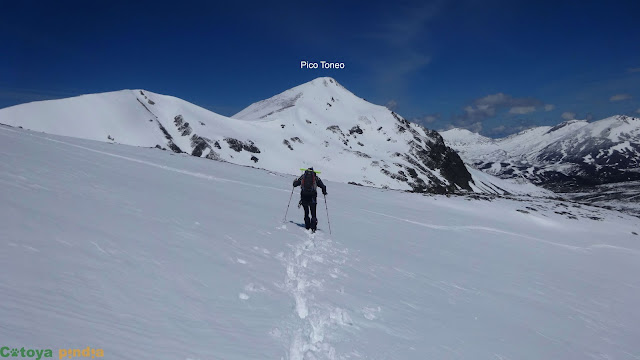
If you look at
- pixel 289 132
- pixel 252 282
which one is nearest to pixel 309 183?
pixel 252 282

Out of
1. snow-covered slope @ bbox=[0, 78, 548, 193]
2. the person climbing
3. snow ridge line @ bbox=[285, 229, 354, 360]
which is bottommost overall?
snow ridge line @ bbox=[285, 229, 354, 360]

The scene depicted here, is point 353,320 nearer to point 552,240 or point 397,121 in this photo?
point 552,240

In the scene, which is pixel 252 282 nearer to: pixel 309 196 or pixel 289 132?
pixel 309 196

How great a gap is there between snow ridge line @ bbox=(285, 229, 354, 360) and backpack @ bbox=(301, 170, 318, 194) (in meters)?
3.39

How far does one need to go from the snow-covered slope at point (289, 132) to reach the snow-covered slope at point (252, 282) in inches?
3256

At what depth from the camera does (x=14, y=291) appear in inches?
181

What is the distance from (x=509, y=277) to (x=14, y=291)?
1470 centimetres

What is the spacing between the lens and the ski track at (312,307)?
5840 mm

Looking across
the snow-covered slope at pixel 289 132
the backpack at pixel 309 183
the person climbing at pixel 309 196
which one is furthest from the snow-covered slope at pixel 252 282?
the snow-covered slope at pixel 289 132

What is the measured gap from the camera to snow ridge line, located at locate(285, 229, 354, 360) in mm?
5832

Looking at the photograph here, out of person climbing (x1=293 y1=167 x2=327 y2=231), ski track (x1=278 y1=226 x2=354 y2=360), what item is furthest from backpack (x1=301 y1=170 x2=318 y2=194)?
ski track (x1=278 y1=226 x2=354 y2=360)

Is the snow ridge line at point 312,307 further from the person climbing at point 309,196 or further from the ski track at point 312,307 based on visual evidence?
the person climbing at point 309,196

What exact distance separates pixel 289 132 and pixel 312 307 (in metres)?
139

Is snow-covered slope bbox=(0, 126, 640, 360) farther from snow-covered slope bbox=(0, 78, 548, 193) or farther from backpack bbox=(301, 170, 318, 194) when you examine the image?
snow-covered slope bbox=(0, 78, 548, 193)
